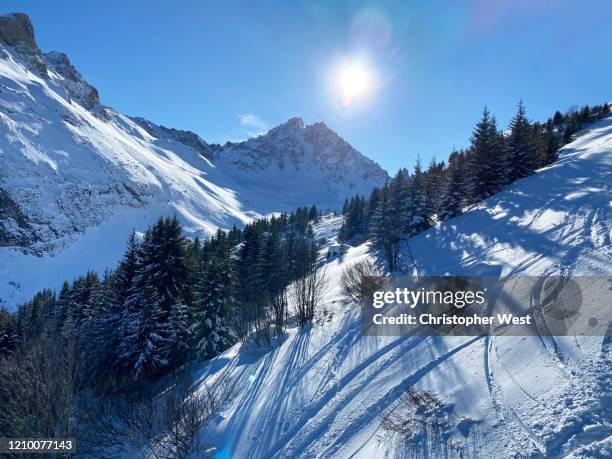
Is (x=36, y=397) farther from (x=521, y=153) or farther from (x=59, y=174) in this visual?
(x=59, y=174)

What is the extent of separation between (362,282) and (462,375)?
9.92 meters

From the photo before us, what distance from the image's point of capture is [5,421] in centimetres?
960

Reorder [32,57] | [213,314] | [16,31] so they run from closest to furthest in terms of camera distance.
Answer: [213,314] → [32,57] → [16,31]

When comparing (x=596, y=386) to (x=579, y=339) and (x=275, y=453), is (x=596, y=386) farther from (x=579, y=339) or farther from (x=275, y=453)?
(x=275, y=453)

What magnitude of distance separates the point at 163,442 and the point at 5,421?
471 cm

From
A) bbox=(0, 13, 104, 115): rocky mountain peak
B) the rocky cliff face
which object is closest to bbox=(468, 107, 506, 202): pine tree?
the rocky cliff face

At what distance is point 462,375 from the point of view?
8.82 m

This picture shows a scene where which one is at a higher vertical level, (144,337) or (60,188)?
(60,188)

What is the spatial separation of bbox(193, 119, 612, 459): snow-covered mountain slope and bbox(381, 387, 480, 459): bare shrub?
24 centimetres

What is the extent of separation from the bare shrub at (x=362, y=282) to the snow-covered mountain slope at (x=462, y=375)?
113cm

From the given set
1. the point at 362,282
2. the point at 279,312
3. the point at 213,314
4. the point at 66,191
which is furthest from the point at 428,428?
the point at 66,191

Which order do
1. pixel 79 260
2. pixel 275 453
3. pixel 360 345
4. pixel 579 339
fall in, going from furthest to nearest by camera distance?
pixel 79 260 → pixel 360 345 → pixel 275 453 → pixel 579 339

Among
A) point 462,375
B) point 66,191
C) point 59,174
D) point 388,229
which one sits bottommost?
point 462,375

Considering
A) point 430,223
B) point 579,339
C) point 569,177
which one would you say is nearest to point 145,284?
point 579,339
